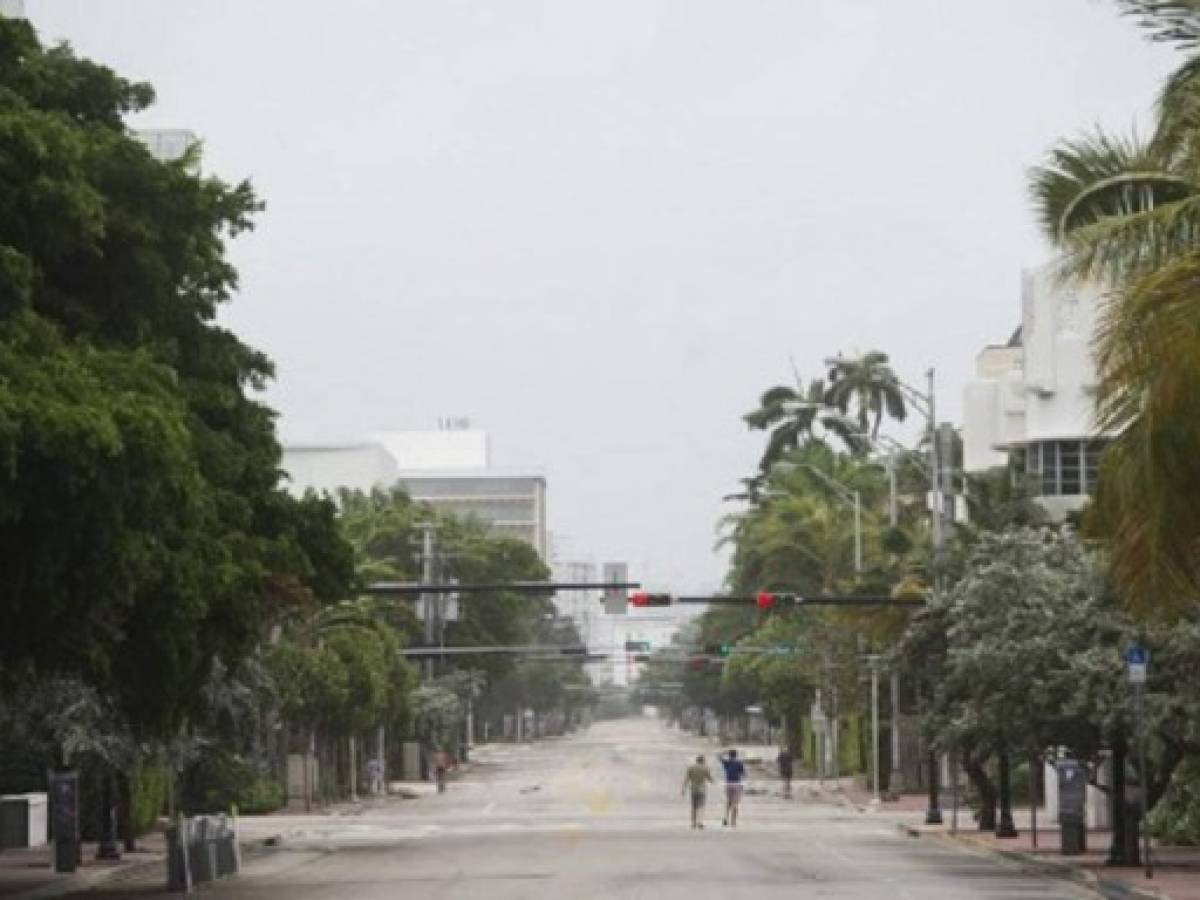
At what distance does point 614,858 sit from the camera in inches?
1655

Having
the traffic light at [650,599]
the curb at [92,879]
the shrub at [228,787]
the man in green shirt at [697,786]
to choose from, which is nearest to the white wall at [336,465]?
the shrub at [228,787]

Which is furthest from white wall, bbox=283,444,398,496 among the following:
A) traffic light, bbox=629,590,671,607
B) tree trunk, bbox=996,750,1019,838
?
tree trunk, bbox=996,750,1019,838

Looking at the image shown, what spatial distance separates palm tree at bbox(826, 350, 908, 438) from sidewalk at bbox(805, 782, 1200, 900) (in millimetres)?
57209

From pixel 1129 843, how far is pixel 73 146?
18.6 m

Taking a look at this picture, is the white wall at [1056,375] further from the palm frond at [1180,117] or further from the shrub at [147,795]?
the palm frond at [1180,117]

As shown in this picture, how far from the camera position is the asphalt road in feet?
111

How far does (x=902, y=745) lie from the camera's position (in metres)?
84.8

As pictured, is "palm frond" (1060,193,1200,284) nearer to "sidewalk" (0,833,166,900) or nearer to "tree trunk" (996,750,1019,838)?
"sidewalk" (0,833,166,900)

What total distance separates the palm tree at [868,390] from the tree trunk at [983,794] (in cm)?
6901

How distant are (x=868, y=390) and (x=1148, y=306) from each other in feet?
340

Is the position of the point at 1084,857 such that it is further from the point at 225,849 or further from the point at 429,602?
the point at 429,602

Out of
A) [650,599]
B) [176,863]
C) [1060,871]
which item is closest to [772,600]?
[650,599]

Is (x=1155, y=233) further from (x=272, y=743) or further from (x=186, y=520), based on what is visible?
(x=272, y=743)

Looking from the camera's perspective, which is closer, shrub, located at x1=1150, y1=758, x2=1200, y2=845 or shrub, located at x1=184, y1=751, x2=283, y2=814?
shrub, located at x1=1150, y1=758, x2=1200, y2=845
